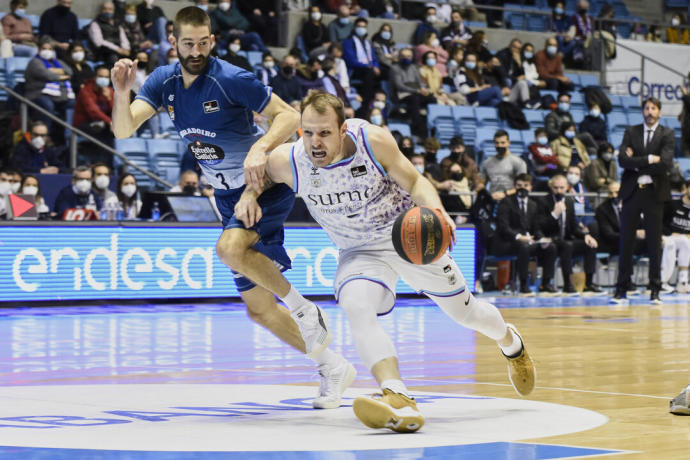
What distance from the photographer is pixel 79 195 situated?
1465cm

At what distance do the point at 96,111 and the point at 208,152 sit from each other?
10.8m

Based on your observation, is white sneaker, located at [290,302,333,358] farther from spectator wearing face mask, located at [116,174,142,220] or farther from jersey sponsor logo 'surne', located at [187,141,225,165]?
spectator wearing face mask, located at [116,174,142,220]

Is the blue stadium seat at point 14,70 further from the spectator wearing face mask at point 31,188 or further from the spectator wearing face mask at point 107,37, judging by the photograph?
the spectator wearing face mask at point 31,188

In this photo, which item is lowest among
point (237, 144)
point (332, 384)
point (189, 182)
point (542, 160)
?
point (542, 160)

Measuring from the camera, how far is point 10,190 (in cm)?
1434

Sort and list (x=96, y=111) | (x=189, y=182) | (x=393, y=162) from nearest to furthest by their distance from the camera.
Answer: (x=393, y=162), (x=189, y=182), (x=96, y=111)

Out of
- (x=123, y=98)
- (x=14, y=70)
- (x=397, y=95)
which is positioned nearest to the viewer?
(x=123, y=98)

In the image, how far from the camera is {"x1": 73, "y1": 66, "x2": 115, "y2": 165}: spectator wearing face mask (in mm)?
16766

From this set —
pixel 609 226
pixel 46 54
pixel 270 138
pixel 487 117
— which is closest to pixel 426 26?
pixel 487 117

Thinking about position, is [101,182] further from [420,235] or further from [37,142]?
[420,235]

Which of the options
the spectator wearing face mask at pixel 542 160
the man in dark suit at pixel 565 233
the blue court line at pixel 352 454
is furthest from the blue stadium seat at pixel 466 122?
the blue court line at pixel 352 454

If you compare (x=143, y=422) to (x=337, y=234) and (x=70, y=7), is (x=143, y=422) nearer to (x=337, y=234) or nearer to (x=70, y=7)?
(x=337, y=234)

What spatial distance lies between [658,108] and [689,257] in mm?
5159

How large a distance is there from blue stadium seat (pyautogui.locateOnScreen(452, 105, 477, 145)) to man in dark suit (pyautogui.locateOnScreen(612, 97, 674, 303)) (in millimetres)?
6975
